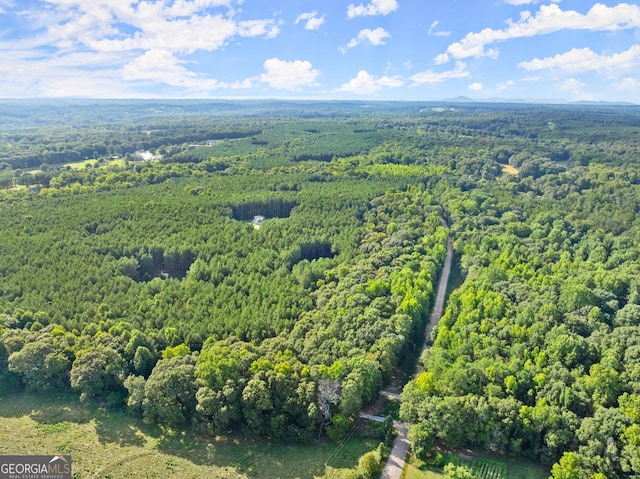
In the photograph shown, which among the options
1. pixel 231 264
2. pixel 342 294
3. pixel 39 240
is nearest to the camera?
pixel 342 294

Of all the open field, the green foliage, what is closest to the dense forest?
the open field

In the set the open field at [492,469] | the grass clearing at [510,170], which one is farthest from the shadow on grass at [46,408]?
the grass clearing at [510,170]

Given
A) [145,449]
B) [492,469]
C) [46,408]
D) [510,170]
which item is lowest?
[145,449]

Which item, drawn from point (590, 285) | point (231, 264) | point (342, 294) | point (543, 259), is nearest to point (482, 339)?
point (342, 294)

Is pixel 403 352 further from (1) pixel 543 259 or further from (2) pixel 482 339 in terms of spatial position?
(1) pixel 543 259

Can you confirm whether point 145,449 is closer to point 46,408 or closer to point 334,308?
point 46,408

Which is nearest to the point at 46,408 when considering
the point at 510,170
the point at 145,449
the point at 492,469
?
the point at 145,449
